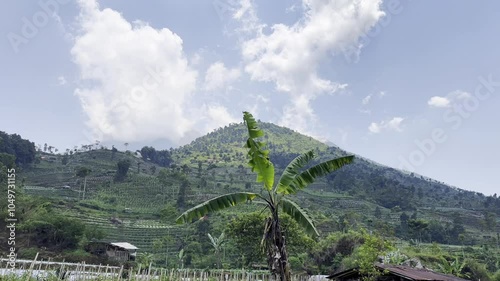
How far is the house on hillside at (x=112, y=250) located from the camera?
39125 mm

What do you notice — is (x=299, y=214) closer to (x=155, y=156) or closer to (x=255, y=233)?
(x=255, y=233)

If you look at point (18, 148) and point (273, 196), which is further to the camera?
point (18, 148)

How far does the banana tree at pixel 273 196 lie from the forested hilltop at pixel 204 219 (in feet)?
19.1

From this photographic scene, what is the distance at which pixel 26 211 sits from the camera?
43.8 metres

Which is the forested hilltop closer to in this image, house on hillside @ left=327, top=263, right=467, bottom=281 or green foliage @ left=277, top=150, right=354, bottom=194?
house on hillside @ left=327, top=263, right=467, bottom=281

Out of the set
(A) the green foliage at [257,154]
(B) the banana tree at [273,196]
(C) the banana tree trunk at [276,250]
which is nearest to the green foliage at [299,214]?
(B) the banana tree at [273,196]

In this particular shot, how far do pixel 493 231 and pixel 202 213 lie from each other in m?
84.4

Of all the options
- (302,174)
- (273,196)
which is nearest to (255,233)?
(302,174)

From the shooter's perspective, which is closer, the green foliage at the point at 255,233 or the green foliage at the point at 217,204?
the green foliage at the point at 217,204

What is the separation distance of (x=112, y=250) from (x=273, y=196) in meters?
34.6

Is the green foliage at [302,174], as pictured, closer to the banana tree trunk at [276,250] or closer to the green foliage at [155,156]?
the banana tree trunk at [276,250]

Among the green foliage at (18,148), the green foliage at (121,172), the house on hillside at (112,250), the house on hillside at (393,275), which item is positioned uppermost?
the green foliage at (18,148)

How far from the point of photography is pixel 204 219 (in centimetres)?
5366

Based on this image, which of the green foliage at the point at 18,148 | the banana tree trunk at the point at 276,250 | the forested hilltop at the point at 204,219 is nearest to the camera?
the banana tree trunk at the point at 276,250
